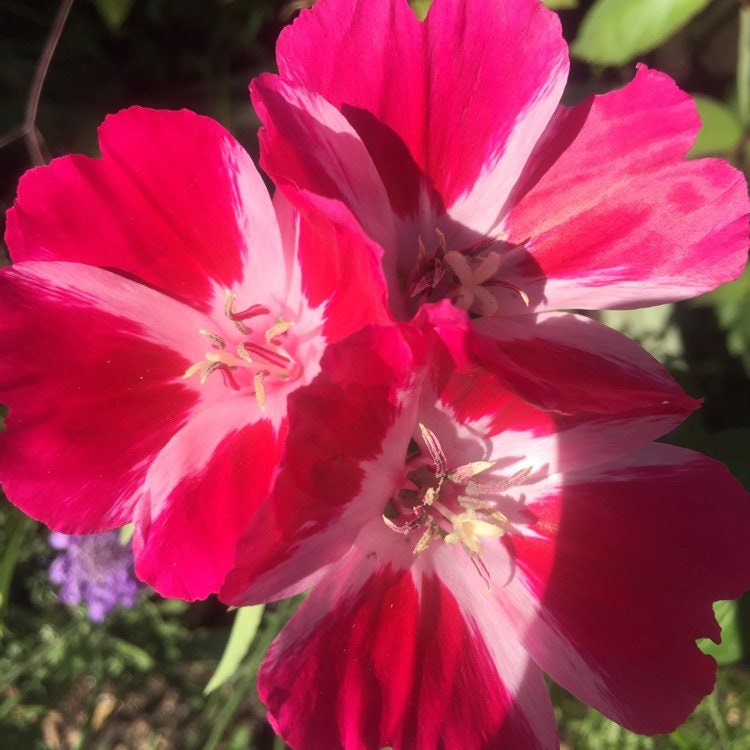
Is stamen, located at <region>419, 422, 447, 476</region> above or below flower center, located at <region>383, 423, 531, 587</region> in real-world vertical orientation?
→ above

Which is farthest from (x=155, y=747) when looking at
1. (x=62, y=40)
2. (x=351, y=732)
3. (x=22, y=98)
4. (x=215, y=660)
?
(x=62, y=40)

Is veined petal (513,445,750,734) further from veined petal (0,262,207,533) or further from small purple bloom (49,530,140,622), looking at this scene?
small purple bloom (49,530,140,622)

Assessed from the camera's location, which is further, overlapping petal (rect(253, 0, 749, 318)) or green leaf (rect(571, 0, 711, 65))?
green leaf (rect(571, 0, 711, 65))

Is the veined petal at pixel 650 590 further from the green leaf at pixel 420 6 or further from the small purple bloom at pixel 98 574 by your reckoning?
the small purple bloom at pixel 98 574

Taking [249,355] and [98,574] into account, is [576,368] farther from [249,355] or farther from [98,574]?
[98,574]

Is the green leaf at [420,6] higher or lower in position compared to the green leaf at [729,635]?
higher

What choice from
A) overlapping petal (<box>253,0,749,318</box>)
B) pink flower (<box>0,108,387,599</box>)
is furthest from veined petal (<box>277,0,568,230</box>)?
pink flower (<box>0,108,387,599</box>)

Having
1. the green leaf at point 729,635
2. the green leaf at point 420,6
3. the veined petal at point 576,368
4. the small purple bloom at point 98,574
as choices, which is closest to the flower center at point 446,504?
the veined petal at point 576,368

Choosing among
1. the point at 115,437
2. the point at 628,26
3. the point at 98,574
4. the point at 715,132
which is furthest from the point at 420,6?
the point at 98,574
